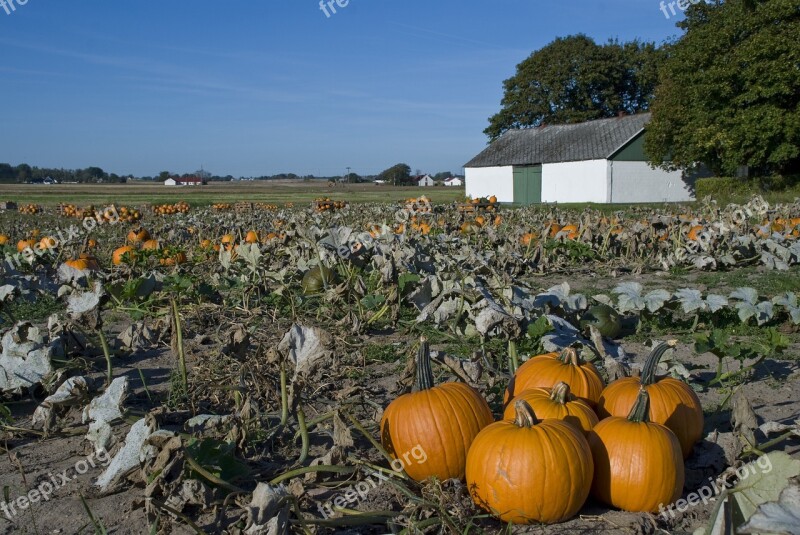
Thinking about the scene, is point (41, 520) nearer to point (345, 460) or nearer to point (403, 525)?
point (345, 460)

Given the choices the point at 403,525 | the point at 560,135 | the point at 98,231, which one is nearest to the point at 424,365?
the point at 403,525

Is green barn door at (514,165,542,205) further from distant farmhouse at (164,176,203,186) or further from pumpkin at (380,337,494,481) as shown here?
distant farmhouse at (164,176,203,186)

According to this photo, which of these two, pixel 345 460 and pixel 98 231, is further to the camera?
pixel 98 231

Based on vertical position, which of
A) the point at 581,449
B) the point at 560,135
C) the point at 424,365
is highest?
the point at 560,135

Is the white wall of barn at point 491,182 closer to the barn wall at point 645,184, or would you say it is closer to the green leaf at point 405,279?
the barn wall at point 645,184

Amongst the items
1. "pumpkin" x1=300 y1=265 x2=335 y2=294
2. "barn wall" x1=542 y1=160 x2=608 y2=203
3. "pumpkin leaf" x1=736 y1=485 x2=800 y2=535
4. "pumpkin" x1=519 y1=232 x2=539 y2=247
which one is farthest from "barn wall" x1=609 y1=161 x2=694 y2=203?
"pumpkin leaf" x1=736 y1=485 x2=800 y2=535

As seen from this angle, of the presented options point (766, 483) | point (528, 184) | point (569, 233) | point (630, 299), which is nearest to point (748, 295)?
point (630, 299)

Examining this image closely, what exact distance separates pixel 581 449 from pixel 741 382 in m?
2.02

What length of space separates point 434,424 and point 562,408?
0.53 meters

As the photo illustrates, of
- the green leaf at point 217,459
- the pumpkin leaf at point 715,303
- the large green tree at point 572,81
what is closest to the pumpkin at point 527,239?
the pumpkin leaf at point 715,303

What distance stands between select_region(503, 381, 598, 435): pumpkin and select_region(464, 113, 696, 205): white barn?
122 ft

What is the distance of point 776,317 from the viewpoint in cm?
550

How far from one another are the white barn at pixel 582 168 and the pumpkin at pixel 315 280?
33.9 m

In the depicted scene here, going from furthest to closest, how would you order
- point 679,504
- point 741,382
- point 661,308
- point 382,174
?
point 382,174, point 661,308, point 741,382, point 679,504
